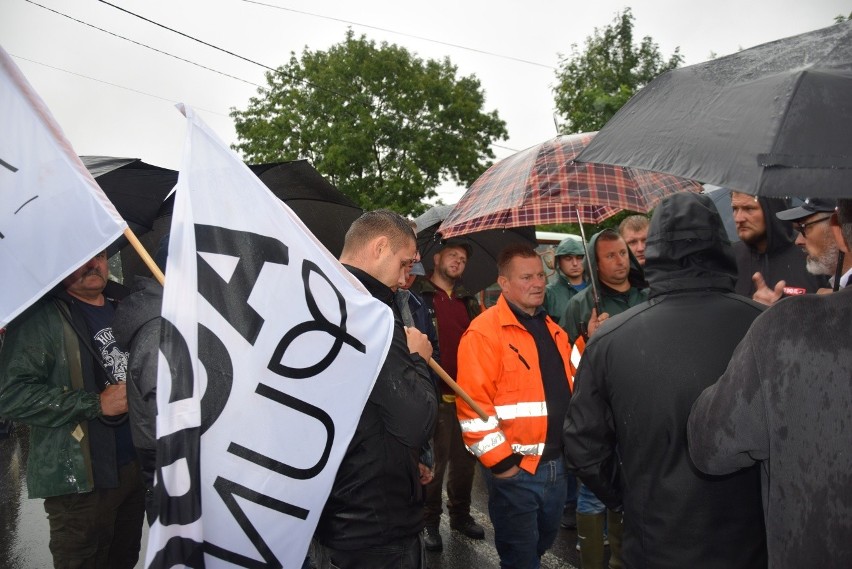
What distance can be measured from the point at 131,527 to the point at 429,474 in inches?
71.9

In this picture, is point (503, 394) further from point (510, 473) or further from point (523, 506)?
point (523, 506)

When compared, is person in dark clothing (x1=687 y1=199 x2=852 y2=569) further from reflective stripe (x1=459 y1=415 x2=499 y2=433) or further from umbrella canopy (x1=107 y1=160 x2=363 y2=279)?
umbrella canopy (x1=107 y1=160 x2=363 y2=279)

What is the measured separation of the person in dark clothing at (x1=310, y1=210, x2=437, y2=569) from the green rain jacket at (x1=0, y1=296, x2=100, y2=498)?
1.51 metres

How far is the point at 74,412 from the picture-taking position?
315 centimetres

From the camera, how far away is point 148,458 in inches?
110

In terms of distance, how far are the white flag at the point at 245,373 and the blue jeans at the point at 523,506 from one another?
5.07 ft

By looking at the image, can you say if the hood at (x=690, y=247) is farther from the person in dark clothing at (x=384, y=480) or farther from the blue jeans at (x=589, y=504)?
the blue jeans at (x=589, y=504)

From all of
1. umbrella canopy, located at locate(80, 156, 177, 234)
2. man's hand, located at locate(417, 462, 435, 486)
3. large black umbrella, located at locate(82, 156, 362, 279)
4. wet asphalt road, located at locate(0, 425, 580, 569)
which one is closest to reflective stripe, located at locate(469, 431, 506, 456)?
man's hand, located at locate(417, 462, 435, 486)

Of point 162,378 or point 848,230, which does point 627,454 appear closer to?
point 848,230

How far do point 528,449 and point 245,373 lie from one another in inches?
76.2

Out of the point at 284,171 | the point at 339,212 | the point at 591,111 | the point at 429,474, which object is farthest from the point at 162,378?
the point at 591,111

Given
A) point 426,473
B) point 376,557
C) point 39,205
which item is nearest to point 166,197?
point 39,205

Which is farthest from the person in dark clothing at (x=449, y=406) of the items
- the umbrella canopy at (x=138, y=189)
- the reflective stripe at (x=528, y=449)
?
the umbrella canopy at (x=138, y=189)

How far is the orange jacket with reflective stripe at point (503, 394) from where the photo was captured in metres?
3.39
